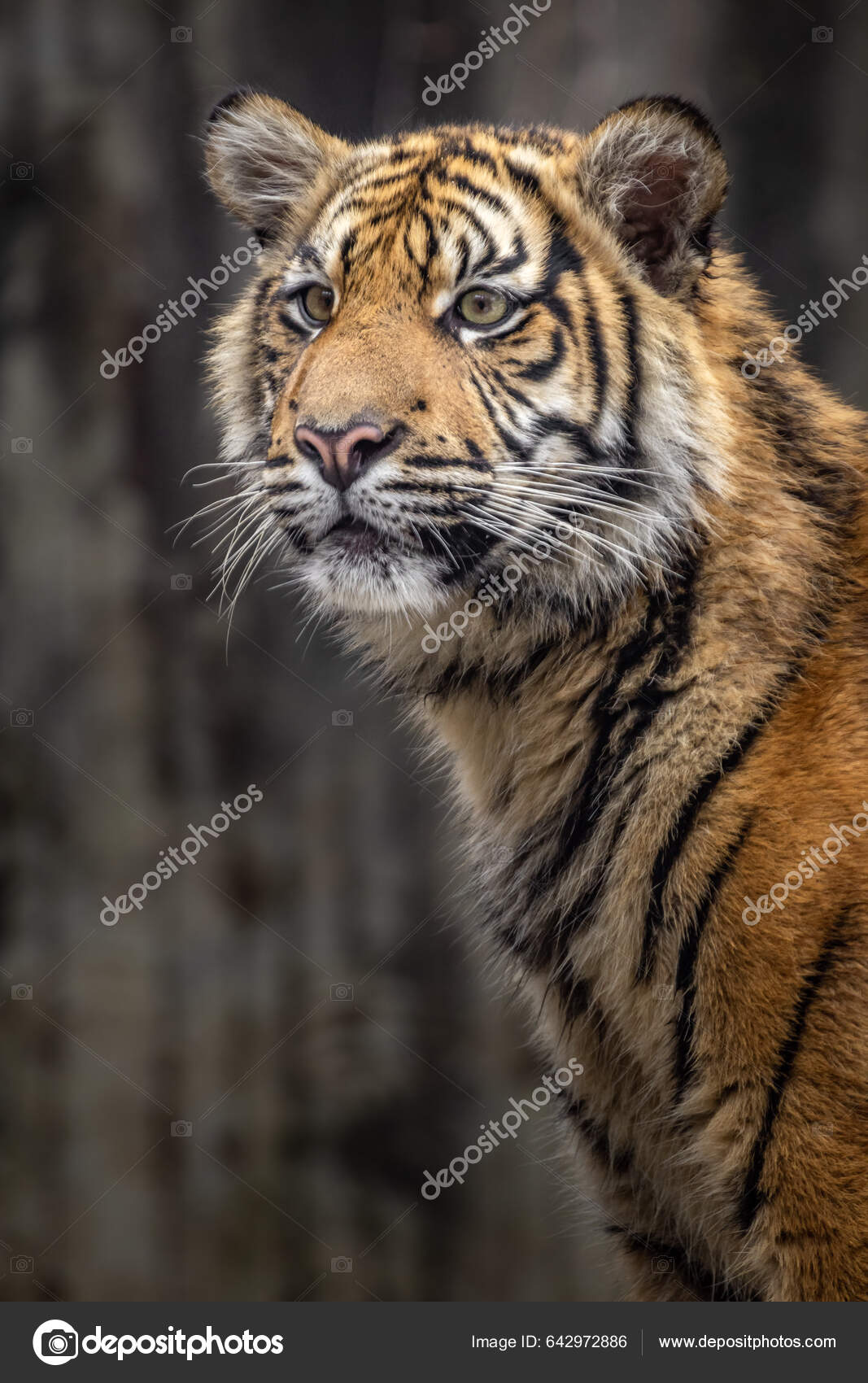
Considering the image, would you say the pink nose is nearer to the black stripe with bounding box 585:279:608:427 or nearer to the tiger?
the tiger

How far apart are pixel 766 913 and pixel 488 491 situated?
57 centimetres

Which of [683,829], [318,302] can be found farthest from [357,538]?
[683,829]

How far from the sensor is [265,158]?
183 cm

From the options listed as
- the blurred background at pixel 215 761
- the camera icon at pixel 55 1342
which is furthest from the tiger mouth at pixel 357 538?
the camera icon at pixel 55 1342

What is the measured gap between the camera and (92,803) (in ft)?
7.88

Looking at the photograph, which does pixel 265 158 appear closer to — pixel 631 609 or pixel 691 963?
pixel 631 609

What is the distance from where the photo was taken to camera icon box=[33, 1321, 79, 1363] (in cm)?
159

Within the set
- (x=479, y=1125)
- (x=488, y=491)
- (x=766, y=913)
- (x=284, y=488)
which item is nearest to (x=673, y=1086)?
(x=766, y=913)

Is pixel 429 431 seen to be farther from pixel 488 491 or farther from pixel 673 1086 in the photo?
pixel 673 1086

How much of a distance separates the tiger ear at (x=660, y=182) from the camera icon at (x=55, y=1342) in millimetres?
1603

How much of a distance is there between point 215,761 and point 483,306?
4.09 feet

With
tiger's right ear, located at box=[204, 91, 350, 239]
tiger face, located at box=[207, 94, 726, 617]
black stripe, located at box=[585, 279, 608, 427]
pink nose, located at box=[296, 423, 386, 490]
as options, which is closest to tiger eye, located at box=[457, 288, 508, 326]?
tiger face, located at box=[207, 94, 726, 617]

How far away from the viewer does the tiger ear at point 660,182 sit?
1.41 m

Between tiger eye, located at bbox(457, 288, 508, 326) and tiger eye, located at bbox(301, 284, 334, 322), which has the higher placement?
tiger eye, located at bbox(457, 288, 508, 326)
